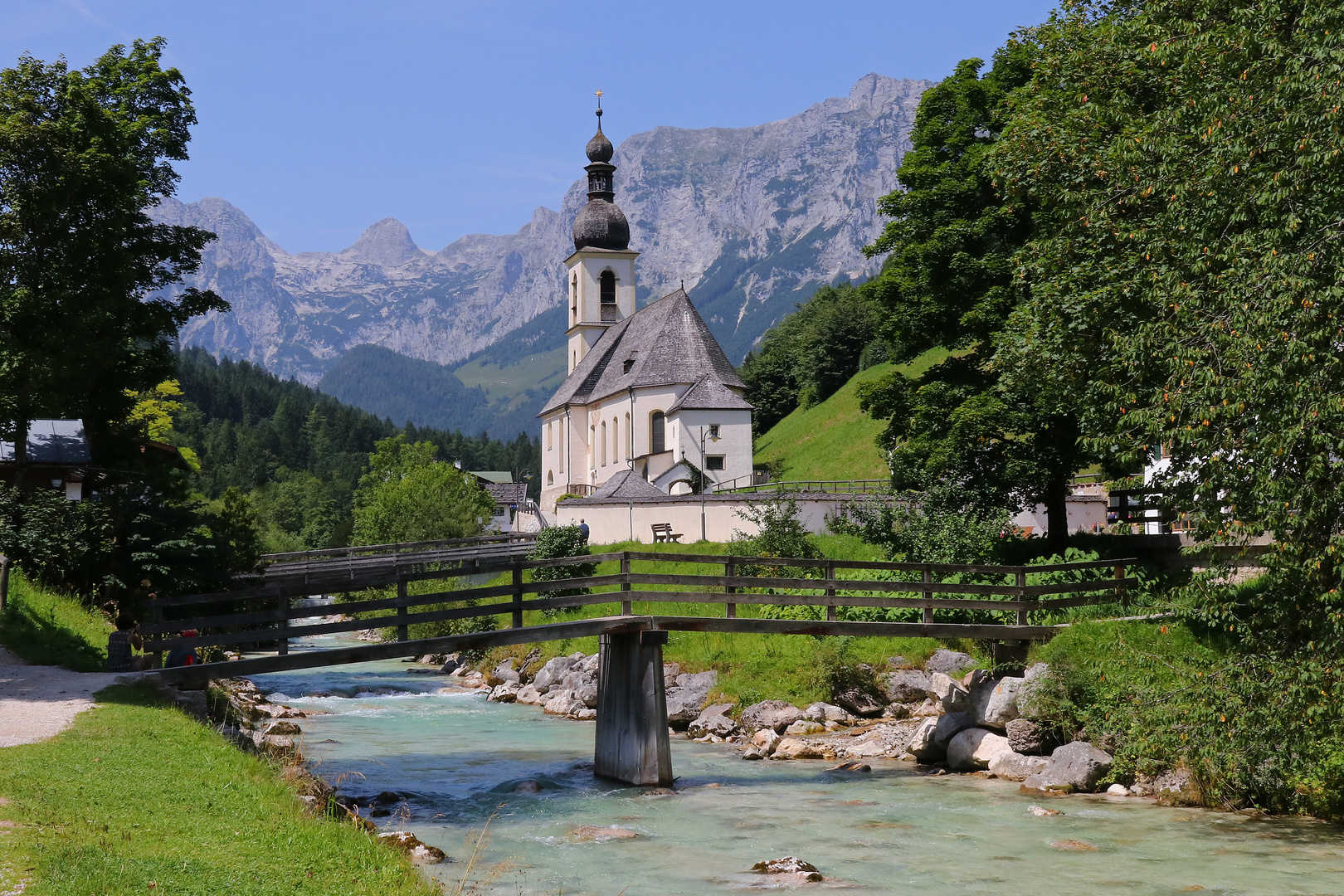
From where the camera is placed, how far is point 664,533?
4891 cm

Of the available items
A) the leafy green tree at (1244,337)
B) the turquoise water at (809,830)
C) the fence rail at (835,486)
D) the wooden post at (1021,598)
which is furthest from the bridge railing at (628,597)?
the fence rail at (835,486)

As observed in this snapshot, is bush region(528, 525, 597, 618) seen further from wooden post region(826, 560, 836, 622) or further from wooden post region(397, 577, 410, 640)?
wooden post region(397, 577, 410, 640)

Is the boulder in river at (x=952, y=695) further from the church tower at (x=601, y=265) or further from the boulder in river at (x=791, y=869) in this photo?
the church tower at (x=601, y=265)

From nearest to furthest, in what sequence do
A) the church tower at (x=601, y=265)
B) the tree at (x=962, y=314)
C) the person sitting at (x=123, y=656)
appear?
the person sitting at (x=123, y=656) < the tree at (x=962, y=314) < the church tower at (x=601, y=265)

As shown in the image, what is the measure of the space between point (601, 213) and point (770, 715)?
6607 cm

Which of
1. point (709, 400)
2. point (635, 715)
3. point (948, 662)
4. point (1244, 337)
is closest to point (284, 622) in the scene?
point (635, 715)

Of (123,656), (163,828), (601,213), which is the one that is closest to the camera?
(163,828)

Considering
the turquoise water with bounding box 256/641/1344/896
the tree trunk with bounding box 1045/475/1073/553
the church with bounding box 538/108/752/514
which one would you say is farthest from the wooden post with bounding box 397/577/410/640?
the church with bounding box 538/108/752/514

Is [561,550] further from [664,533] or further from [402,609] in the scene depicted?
[402,609]

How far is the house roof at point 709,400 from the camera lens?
204 feet

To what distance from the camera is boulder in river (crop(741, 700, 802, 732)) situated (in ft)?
77.7

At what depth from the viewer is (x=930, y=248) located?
2811 cm

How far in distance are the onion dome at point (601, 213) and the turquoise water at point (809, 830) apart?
2596 inches

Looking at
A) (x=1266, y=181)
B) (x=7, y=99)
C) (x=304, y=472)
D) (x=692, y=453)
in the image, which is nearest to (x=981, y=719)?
(x=1266, y=181)
